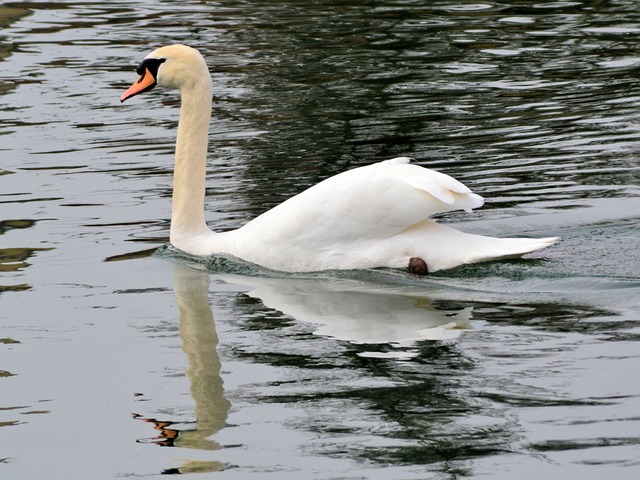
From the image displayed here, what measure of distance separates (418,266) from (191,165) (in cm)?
184

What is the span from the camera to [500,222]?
29.2ft

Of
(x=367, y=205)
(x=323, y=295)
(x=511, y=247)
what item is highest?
(x=367, y=205)

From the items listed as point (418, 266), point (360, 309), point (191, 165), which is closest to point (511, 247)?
point (418, 266)

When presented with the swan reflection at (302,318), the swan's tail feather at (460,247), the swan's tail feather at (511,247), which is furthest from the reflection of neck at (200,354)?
the swan's tail feather at (511,247)

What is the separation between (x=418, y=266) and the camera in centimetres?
774

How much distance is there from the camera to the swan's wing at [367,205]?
25.3ft

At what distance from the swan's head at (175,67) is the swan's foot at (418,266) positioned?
1890 millimetres

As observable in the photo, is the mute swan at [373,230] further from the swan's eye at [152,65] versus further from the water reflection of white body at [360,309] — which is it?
the swan's eye at [152,65]

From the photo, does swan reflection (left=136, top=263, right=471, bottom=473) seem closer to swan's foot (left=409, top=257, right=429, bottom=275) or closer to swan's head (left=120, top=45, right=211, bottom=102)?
swan's foot (left=409, top=257, right=429, bottom=275)

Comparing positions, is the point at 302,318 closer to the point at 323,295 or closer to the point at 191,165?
the point at 323,295

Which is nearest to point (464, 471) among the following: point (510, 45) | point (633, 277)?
point (633, 277)

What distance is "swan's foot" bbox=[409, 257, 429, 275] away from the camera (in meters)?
7.74

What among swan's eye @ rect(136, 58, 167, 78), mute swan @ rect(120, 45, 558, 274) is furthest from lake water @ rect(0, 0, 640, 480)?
swan's eye @ rect(136, 58, 167, 78)

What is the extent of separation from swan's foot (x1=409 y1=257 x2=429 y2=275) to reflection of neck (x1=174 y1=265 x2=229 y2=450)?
3.85 feet
